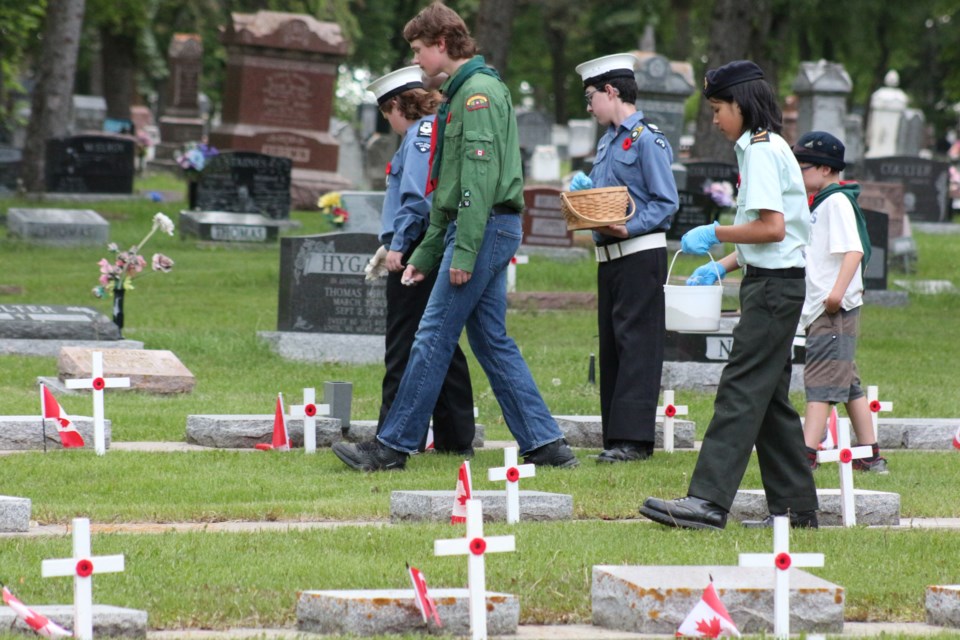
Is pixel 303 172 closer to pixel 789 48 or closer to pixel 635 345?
pixel 635 345

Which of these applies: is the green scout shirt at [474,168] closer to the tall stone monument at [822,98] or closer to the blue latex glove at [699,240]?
the blue latex glove at [699,240]

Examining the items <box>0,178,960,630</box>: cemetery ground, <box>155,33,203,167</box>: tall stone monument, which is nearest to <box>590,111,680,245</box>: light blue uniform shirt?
<box>0,178,960,630</box>: cemetery ground

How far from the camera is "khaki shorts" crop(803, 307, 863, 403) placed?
8.02m

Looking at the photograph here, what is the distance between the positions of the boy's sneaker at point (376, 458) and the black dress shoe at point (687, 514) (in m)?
1.84

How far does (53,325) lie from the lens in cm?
1251

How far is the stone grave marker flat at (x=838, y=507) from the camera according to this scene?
668 cm

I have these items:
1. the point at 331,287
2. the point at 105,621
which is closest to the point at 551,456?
the point at 105,621

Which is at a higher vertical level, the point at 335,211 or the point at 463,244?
the point at 335,211

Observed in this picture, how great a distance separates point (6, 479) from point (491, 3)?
62.8 feet

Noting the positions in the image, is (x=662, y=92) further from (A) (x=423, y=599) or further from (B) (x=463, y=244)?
(A) (x=423, y=599)

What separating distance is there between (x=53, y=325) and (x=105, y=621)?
8.38 metres

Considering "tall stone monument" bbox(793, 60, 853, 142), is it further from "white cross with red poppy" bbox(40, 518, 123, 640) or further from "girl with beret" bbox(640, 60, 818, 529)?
"white cross with red poppy" bbox(40, 518, 123, 640)

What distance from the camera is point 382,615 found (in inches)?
180

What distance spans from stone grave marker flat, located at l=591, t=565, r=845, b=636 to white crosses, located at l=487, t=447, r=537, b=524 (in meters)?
1.02
